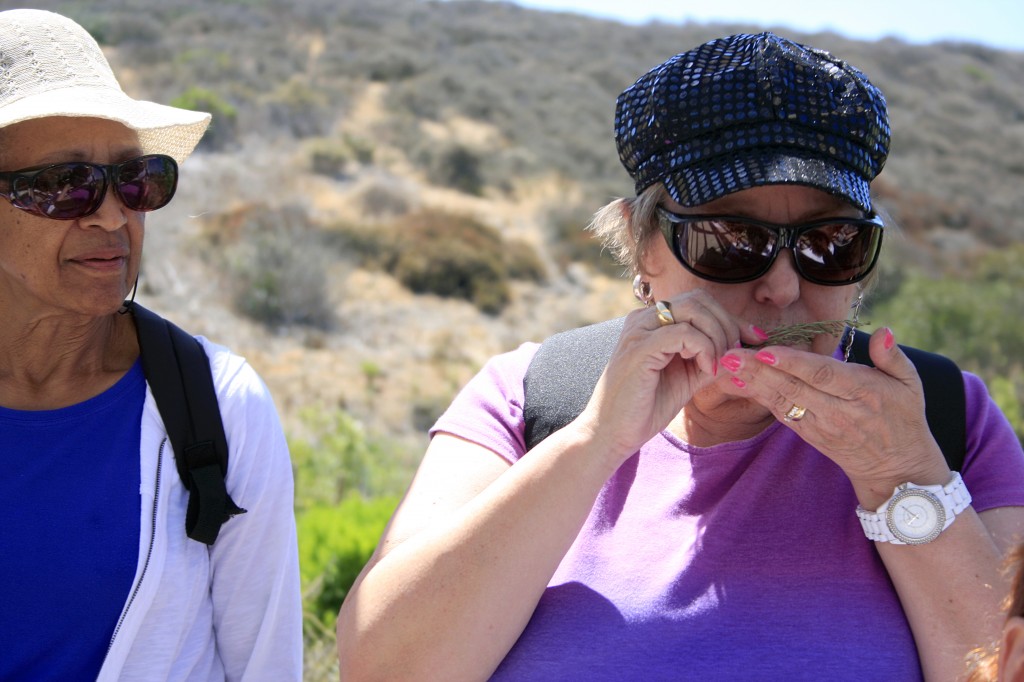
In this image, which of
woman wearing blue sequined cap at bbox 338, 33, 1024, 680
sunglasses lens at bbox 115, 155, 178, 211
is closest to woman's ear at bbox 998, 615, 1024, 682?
woman wearing blue sequined cap at bbox 338, 33, 1024, 680

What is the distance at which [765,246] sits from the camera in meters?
1.72

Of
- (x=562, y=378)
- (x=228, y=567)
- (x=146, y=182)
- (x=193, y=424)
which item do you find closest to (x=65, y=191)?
(x=146, y=182)

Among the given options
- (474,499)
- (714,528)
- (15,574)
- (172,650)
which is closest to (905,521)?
(714,528)

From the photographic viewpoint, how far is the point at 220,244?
14.9 meters

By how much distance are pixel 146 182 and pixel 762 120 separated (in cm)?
128

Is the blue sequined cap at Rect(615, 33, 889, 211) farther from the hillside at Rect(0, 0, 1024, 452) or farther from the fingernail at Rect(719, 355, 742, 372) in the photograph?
the hillside at Rect(0, 0, 1024, 452)

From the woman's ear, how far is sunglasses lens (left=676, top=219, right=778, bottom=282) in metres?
0.78

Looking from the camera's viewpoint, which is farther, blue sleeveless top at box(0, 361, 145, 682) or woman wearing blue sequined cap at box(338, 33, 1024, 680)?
blue sleeveless top at box(0, 361, 145, 682)

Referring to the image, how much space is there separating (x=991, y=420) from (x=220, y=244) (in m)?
14.3

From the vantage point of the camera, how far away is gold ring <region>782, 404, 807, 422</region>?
64.4 inches

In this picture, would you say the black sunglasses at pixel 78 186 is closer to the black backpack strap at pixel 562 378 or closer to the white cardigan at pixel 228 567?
the white cardigan at pixel 228 567

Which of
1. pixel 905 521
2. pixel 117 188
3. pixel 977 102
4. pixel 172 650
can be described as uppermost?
pixel 117 188

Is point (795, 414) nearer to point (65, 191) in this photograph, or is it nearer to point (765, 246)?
point (765, 246)

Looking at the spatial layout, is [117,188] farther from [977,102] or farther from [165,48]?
[977,102]
